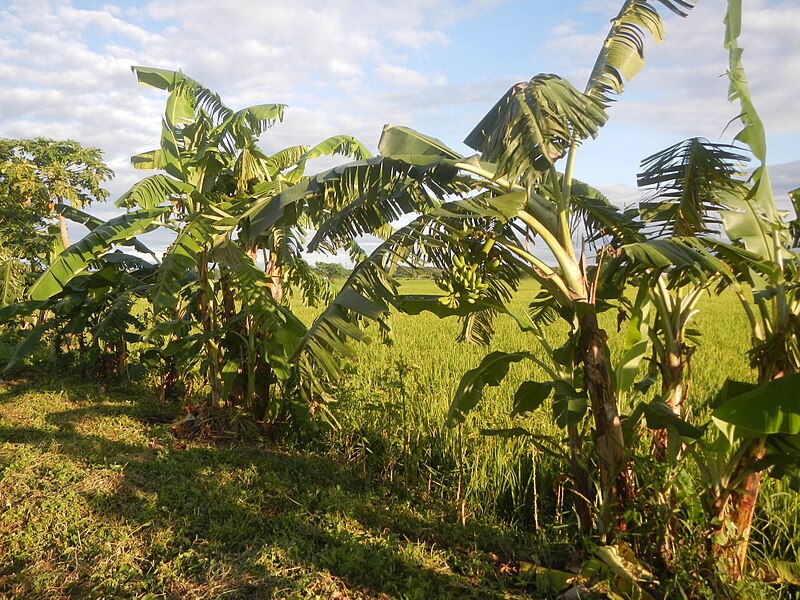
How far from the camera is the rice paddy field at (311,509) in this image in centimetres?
295

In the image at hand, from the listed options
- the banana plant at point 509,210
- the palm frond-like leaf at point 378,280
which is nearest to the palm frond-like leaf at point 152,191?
the banana plant at point 509,210

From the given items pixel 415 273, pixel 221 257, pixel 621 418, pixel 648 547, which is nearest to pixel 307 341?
pixel 415 273

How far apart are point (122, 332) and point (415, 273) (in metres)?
5.35

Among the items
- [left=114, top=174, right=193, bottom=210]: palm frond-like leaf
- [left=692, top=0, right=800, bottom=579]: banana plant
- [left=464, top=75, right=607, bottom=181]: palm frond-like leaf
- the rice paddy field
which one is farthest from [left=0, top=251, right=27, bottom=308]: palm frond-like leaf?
[left=692, top=0, right=800, bottom=579]: banana plant

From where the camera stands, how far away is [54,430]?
5.49 m

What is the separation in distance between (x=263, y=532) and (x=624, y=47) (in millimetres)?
3540

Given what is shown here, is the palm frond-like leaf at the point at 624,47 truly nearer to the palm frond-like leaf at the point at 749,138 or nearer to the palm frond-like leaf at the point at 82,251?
the palm frond-like leaf at the point at 749,138

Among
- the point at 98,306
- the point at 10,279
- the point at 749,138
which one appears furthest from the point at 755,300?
the point at 10,279

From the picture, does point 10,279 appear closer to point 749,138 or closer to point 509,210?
point 509,210

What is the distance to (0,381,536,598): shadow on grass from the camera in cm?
295

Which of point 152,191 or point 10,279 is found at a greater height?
point 152,191

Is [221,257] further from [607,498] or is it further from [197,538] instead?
[607,498]

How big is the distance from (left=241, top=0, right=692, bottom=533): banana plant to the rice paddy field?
2.40 feet

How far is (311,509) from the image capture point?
390 centimetres
